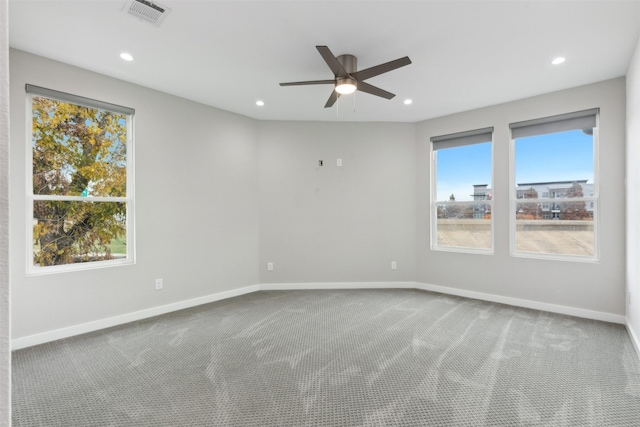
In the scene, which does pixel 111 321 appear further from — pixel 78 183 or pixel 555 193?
pixel 555 193

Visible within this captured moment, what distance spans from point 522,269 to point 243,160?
4.21m

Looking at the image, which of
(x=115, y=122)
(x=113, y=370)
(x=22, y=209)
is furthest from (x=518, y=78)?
(x=22, y=209)

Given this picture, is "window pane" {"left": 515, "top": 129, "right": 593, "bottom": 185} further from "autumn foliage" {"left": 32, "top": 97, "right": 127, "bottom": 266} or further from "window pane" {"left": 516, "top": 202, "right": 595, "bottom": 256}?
"autumn foliage" {"left": 32, "top": 97, "right": 127, "bottom": 266}

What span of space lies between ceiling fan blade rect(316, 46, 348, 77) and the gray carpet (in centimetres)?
245

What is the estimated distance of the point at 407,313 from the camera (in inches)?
150

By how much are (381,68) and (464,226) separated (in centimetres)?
306

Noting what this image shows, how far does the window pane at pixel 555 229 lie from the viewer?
378 centimetres

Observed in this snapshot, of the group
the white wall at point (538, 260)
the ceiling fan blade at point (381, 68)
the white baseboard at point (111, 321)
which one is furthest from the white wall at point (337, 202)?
the ceiling fan blade at point (381, 68)

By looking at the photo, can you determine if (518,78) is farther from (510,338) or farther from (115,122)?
(115,122)

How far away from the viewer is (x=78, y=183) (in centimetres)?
331

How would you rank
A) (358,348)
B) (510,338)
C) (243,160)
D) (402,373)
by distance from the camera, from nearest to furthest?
1. (402,373)
2. (358,348)
3. (510,338)
4. (243,160)

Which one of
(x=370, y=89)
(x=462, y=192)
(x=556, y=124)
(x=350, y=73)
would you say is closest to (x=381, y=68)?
(x=350, y=73)

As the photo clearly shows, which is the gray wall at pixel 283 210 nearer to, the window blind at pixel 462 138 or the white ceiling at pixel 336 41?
the window blind at pixel 462 138

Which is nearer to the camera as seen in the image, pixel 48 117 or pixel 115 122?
pixel 48 117
